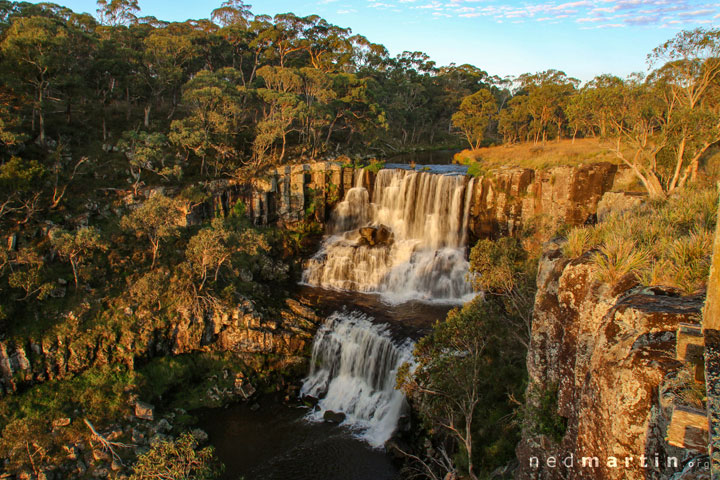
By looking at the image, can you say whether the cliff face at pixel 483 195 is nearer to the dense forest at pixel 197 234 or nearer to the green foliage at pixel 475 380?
the dense forest at pixel 197 234

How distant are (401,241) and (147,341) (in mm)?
19510

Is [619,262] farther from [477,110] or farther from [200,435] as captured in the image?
[477,110]

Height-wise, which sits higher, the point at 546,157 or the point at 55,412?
the point at 546,157

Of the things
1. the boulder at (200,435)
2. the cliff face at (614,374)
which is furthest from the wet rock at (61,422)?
the cliff face at (614,374)

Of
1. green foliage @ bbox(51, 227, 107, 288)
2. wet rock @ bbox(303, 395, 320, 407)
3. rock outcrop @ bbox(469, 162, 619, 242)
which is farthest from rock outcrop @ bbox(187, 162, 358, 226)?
wet rock @ bbox(303, 395, 320, 407)

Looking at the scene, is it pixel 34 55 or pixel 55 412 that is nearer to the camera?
pixel 55 412

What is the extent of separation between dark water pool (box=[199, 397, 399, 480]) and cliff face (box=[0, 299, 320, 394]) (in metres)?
3.80

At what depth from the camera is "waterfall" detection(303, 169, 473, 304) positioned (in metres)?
30.5

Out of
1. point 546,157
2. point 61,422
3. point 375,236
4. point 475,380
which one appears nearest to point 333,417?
point 475,380

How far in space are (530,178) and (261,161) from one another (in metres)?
23.5

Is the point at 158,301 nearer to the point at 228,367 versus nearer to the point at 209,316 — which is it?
the point at 209,316

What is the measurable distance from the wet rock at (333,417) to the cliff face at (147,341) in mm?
4229

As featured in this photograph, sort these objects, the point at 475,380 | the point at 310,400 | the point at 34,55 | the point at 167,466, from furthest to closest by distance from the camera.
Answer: the point at 34,55 → the point at 310,400 → the point at 475,380 → the point at 167,466

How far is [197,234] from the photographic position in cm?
2838
